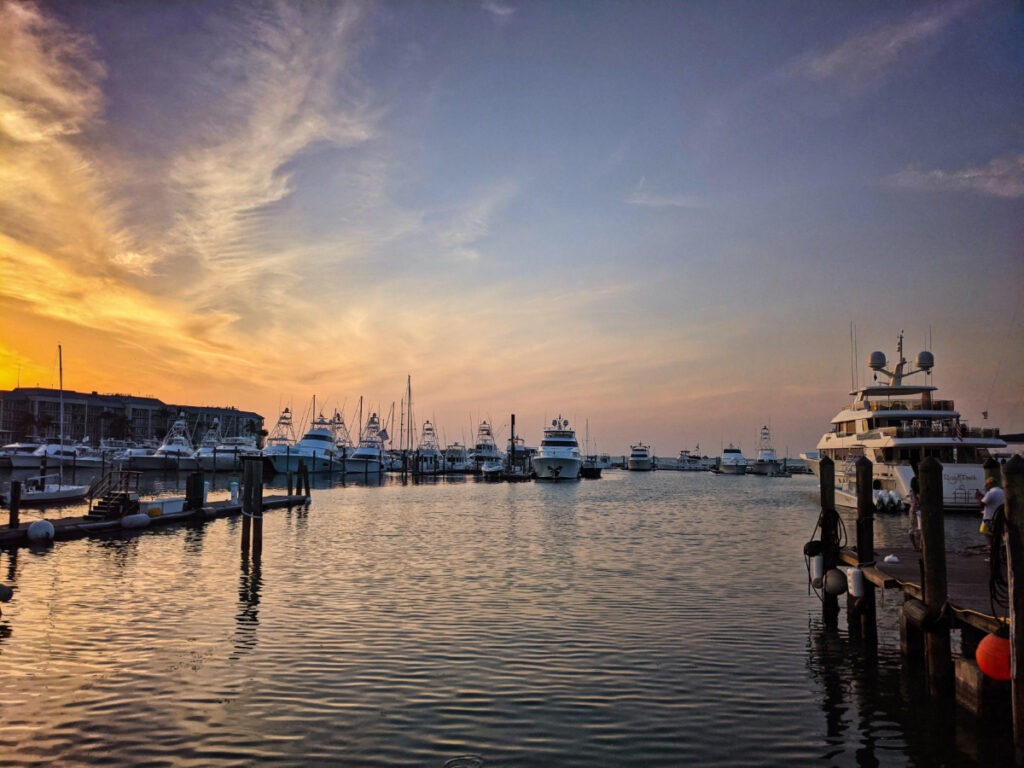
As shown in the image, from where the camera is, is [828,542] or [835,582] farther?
[828,542]

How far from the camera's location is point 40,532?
2628 cm

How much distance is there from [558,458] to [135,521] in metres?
65.5

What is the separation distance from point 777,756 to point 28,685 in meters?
10.9

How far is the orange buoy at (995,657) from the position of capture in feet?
30.9

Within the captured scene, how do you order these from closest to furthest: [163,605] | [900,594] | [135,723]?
[135,723]
[163,605]
[900,594]

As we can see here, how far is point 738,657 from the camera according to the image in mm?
13195

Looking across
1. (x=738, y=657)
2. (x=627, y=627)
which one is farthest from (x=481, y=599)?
(x=738, y=657)

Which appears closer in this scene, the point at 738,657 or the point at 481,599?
the point at 738,657

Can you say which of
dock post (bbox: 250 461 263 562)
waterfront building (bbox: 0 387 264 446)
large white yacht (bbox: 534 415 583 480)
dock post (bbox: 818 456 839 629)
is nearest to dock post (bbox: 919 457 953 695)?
dock post (bbox: 818 456 839 629)

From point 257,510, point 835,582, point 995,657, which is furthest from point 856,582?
point 257,510

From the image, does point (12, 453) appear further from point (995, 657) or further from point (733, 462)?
point (733, 462)

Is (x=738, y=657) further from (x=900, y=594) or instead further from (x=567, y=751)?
(x=900, y=594)

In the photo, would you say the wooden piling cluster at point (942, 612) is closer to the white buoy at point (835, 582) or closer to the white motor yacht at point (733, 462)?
the white buoy at point (835, 582)

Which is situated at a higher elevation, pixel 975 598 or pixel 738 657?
pixel 975 598
